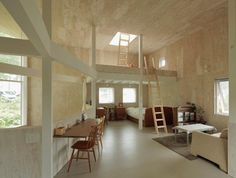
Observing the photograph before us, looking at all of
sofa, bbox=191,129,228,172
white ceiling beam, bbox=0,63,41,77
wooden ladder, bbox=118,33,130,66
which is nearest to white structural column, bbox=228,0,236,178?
sofa, bbox=191,129,228,172

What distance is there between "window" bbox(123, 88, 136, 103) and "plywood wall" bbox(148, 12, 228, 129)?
3.30 metres

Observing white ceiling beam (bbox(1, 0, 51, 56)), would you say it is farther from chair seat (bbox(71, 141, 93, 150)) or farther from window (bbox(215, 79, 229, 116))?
window (bbox(215, 79, 229, 116))

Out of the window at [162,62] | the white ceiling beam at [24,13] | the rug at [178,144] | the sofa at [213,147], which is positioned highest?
the window at [162,62]

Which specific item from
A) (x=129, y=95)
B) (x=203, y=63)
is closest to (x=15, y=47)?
(x=203, y=63)

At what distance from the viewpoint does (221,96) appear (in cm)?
550

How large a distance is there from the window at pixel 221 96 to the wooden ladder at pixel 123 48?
14.9ft

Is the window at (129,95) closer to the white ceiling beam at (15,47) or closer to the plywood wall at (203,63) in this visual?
the plywood wall at (203,63)

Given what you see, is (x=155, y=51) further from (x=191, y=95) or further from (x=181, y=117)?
(x=181, y=117)

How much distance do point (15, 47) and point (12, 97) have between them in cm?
381

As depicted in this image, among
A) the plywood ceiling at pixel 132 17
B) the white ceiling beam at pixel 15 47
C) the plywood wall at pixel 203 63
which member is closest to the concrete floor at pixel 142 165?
the white ceiling beam at pixel 15 47

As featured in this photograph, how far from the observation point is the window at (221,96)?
533cm

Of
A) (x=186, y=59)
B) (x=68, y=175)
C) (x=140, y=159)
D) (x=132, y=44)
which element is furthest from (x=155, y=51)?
(x=68, y=175)

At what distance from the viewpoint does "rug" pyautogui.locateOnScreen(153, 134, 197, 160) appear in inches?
149

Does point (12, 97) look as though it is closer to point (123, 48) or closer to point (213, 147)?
point (213, 147)
